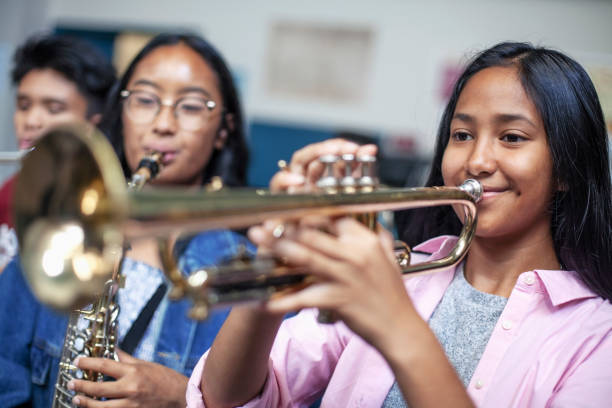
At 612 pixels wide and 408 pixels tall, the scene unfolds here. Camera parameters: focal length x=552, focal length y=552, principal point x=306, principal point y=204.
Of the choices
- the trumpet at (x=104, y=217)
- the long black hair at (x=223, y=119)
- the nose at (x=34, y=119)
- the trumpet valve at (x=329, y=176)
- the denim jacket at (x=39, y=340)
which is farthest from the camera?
the nose at (x=34, y=119)

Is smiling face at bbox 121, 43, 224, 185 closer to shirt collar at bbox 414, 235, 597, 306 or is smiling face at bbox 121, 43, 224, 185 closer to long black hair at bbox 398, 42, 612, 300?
long black hair at bbox 398, 42, 612, 300

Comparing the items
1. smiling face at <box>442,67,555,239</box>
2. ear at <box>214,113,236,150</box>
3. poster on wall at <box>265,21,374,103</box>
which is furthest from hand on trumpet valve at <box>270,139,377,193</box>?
poster on wall at <box>265,21,374,103</box>

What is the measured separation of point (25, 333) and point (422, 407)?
50.0 inches

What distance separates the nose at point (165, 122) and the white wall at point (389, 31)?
2602mm

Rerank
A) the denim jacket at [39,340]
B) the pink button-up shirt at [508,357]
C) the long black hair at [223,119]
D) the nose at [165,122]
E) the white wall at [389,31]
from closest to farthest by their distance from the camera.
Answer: the pink button-up shirt at [508,357] < the denim jacket at [39,340] < the nose at [165,122] < the long black hair at [223,119] < the white wall at [389,31]

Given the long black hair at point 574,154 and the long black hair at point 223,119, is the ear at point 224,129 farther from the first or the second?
the long black hair at point 574,154

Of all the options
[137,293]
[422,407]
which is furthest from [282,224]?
[137,293]

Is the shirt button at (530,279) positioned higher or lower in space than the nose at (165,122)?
lower

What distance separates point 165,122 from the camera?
1685 millimetres

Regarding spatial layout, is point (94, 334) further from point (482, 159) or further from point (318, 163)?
point (482, 159)

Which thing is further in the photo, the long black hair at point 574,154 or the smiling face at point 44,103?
the smiling face at point 44,103

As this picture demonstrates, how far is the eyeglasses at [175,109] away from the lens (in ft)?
5.66

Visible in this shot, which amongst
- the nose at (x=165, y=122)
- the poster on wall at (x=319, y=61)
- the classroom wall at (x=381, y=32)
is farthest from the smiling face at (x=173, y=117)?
the poster on wall at (x=319, y=61)

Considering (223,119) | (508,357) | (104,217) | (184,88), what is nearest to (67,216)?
(104,217)
